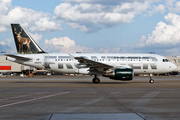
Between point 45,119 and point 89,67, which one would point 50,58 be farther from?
point 45,119

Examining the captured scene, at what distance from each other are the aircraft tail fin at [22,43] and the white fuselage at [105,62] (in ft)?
4.81

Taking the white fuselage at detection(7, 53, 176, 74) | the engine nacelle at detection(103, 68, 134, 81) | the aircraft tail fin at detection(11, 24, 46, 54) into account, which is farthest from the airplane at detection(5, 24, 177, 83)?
the engine nacelle at detection(103, 68, 134, 81)

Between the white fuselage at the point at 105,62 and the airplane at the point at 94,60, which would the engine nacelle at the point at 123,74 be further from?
the white fuselage at the point at 105,62

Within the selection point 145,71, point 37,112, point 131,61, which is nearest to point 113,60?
point 131,61

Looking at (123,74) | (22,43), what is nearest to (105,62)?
(123,74)

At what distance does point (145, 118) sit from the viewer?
750cm

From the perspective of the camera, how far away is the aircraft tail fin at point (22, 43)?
30219 millimetres

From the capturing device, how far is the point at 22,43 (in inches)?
1192

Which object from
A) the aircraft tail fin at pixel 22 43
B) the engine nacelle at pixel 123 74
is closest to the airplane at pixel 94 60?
the aircraft tail fin at pixel 22 43

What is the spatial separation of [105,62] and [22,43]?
12483 mm

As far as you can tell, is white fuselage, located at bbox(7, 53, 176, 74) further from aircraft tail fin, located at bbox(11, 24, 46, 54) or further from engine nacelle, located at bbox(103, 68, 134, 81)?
engine nacelle, located at bbox(103, 68, 134, 81)

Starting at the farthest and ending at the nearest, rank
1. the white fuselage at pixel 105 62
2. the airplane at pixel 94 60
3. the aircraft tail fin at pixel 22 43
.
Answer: the aircraft tail fin at pixel 22 43, the white fuselage at pixel 105 62, the airplane at pixel 94 60

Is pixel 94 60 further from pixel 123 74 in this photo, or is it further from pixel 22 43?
pixel 22 43

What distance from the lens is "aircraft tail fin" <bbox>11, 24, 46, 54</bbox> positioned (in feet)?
99.1
